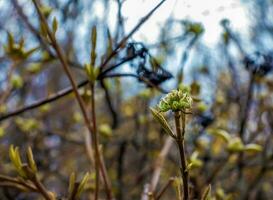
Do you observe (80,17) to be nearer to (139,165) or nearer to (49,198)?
(139,165)

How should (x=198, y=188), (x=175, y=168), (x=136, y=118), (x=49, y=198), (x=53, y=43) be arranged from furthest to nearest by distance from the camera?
(x=136, y=118), (x=175, y=168), (x=198, y=188), (x=53, y=43), (x=49, y=198)

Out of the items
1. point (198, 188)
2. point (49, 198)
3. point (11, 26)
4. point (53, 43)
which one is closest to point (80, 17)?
point (11, 26)

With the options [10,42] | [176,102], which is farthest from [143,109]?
[176,102]

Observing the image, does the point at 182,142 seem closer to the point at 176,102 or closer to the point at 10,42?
the point at 176,102

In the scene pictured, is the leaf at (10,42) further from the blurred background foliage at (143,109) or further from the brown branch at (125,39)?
the brown branch at (125,39)

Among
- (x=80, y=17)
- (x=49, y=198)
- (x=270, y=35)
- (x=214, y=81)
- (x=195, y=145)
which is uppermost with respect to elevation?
(x=270, y=35)

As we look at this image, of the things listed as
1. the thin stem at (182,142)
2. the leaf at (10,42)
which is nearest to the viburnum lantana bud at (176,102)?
the thin stem at (182,142)
